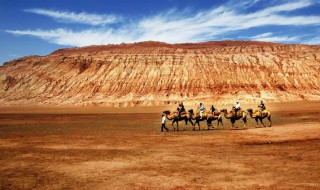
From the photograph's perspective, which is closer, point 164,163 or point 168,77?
point 164,163

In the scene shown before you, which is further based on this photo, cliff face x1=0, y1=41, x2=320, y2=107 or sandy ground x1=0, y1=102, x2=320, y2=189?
cliff face x1=0, y1=41, x2=320, y2=107

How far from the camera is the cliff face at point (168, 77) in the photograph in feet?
281

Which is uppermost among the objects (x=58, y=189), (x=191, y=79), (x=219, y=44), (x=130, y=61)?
(x=219, y=44)

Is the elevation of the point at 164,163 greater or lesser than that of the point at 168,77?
lesser

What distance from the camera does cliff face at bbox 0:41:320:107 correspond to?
85.6m

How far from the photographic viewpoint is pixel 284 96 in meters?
81.0

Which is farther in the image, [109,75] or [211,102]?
[109,75]

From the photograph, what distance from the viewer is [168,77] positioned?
9500 centimetres

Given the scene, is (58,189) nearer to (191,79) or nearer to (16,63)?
(191,79)

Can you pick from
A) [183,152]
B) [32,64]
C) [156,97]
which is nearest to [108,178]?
[183,152]

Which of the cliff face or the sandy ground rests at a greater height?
the cliff face

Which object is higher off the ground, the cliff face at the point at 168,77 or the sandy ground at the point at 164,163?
the cliff face at the point at 168,77

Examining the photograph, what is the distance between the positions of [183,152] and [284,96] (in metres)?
70.6

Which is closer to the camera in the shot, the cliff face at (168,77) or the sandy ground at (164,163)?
the sandy ground at (164,163)
